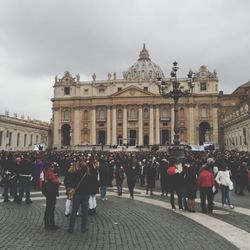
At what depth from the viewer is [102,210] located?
38.4ft

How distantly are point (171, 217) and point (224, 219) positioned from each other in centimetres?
166

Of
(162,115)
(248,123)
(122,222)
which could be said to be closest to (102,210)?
(122,222)

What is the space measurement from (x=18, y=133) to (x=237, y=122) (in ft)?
144

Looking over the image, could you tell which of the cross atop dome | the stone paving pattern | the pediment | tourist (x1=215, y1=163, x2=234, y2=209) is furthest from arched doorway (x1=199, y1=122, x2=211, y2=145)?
the stone paving pattern

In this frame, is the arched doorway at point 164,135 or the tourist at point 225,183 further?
the arched doorway at point 164,135

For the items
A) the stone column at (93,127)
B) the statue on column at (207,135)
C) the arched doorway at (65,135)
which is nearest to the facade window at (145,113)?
the stone column at (93,127)

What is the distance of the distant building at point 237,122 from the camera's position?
54.2 metres

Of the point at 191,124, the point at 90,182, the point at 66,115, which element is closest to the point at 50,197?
the point at 90,182

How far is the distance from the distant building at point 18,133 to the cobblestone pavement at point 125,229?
45.9 m

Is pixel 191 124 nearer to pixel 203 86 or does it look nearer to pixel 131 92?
Result: pixel 203 86

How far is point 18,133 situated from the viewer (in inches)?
2694

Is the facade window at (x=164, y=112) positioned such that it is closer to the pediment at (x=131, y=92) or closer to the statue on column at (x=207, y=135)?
the pediment at (x=131, y=92)

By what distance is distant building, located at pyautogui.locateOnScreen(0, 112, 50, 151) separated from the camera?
61875 mm

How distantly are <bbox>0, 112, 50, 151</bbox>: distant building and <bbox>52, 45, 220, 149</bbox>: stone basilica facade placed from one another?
22.8ft
